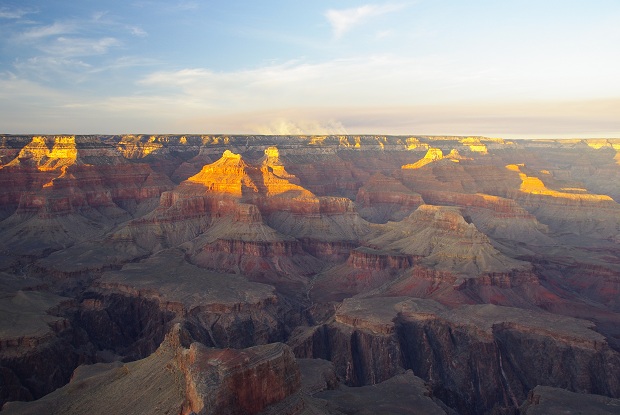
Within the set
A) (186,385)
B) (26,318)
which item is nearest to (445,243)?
(26,318)

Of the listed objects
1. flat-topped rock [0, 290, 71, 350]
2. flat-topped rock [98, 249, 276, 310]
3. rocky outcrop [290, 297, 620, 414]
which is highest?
flat-topped rock [0, 290, 71, 350]

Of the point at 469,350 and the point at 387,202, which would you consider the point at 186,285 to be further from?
the point at 387,202

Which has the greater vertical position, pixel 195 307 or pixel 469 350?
pixel 195 307

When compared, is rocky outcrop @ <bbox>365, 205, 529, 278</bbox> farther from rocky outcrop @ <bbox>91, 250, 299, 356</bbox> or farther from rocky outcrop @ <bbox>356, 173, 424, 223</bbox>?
rocky outcrop @ <bbox>356, 173, 424, 223</bbox>

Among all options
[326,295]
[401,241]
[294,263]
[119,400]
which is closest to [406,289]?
[326,295]

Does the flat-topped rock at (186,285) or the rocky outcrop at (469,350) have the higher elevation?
the flat-topped rock at (186,285)

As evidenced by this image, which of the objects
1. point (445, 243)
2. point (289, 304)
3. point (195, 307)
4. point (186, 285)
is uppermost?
point (445, 243)

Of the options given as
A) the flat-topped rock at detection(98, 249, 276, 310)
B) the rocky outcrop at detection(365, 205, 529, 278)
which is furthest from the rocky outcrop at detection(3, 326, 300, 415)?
the rocky outcrop at detection(365, 205, 529, 278)

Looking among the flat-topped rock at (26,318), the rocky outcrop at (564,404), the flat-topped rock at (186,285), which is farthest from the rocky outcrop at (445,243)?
the flat-topped rock at (26,318)

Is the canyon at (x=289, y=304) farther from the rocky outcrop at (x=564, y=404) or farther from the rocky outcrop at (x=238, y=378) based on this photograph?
the rocky outcrop at (x=564, y=404)
